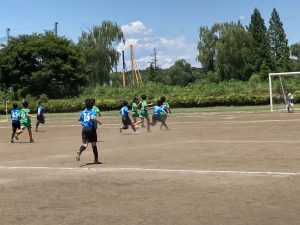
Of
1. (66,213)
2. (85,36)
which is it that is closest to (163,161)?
(66,213)

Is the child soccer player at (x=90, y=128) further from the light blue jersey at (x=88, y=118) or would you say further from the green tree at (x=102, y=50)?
the green tree at (x=102, y=50)

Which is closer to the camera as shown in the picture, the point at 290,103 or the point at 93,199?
the point at 93,199

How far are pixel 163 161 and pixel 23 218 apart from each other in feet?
20.2

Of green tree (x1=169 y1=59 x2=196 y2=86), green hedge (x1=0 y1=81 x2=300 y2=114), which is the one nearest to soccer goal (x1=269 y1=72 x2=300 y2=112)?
green hedge (x1=0 y1=81 x2=300 y2=114)

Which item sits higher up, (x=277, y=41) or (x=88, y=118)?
(x=277, y=41)

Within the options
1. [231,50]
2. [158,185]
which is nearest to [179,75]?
[231,50]

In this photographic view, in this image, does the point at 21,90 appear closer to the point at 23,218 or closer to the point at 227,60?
the point at 227,60

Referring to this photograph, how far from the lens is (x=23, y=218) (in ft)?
24.2

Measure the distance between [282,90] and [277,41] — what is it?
66.0 metres

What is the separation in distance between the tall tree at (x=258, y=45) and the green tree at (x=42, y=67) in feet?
100

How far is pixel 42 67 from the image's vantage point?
6781cm

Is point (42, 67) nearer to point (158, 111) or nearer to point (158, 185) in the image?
point (158, 111)

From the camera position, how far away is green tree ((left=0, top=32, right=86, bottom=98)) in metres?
67.6

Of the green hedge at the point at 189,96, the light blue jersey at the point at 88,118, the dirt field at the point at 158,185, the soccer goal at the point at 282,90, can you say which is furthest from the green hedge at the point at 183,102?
the light blue jersey at the point at 88,118
